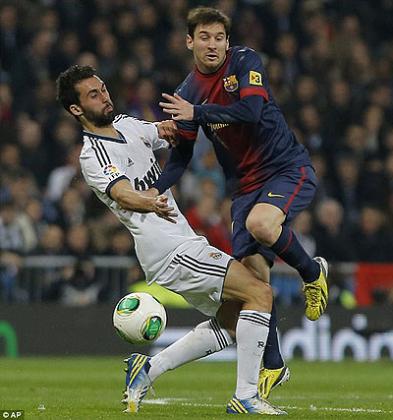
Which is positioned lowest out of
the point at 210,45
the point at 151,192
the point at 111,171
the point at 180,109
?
the point at 151,192

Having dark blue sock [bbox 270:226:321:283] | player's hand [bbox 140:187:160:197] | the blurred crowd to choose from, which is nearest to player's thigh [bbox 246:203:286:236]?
dark blue sock [bbox 270:226:321:283]

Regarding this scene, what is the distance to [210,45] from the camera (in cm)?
842

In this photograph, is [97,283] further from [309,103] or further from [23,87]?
[309,103]

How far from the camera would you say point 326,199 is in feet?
55.5

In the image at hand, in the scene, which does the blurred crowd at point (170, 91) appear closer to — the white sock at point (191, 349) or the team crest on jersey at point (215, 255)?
the white sock at point (191, 349)

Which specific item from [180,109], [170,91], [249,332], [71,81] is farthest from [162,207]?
[170,91]

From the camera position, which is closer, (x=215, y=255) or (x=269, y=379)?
(x=215, y=255)

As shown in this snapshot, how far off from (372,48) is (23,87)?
5675mm

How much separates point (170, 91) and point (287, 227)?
917 cm

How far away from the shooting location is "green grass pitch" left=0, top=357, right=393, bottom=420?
824cm

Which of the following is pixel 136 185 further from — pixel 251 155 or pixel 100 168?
pixel 251 155

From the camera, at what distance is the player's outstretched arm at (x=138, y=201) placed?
25.7ft

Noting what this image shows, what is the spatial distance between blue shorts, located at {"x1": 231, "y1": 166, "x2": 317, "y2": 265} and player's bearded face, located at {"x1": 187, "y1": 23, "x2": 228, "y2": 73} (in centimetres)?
85

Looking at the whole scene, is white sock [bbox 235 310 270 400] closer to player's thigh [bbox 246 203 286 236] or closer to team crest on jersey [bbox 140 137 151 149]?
player's thigh [bbox 246 203 286 236]
